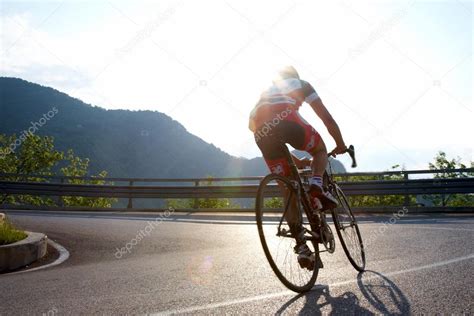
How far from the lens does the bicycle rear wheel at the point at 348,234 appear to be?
15.3 ft

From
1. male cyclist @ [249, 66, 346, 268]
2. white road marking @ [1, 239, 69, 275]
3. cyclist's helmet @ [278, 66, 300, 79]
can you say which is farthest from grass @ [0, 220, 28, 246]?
cyclist's helmet @ [278, 66, 300, 79]

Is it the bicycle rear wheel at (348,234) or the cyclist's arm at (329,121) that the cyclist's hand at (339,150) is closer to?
the cyclist's arm at (329,121)

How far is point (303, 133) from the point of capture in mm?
4066

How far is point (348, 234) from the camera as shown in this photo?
4.89m

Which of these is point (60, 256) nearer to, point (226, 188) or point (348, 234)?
point (348, 234)

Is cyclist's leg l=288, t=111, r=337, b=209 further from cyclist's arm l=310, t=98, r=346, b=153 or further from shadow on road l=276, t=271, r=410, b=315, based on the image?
shadow on road l=276, t=271, r=410, b=315

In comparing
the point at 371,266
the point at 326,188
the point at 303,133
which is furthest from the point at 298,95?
the point at 371,266

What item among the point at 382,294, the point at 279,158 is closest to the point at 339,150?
the point at 279,158

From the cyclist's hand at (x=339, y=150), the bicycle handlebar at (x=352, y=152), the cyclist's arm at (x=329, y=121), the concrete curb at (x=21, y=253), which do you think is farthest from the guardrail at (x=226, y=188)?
the cyclist's arm at (x=329, y=121)

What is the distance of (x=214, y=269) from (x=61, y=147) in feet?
582

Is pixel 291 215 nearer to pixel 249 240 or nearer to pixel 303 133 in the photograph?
pixel 303 133

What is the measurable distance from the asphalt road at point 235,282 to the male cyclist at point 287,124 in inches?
23.3

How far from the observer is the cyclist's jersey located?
158 inches

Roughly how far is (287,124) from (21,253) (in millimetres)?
4150
